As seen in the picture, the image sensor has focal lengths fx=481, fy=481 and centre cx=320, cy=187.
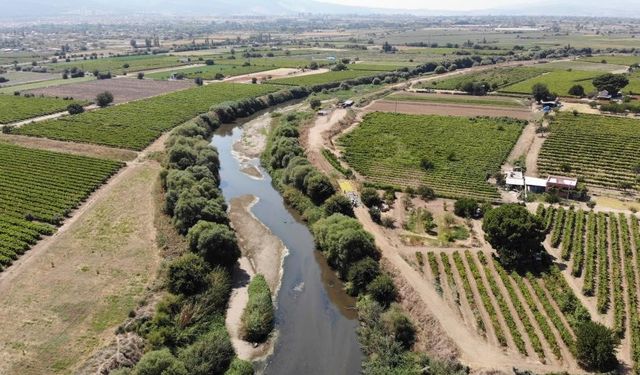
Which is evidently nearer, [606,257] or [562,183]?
[606,257]

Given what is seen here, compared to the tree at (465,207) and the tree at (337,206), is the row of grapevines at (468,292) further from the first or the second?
the tree at (337,206)

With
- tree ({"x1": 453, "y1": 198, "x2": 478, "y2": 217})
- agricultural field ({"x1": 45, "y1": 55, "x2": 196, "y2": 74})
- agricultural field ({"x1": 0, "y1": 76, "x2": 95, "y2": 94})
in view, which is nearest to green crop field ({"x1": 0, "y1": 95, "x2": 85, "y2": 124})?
agricultural field ({"x1": 0, "y1": 76, "x2": 95, "y2": 94})

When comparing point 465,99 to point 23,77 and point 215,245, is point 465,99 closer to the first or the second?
point 215,245

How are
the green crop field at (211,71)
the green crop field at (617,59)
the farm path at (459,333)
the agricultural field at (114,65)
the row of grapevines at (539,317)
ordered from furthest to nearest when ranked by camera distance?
the agricultural field at (114,65) < the green crop field at (617,59) < the green crop field at (211,71) < the row of grapevines at (539,317) < the farm path at (459,333)

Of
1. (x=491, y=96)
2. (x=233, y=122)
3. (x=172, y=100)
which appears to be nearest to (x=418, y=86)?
(x=491, y=96)

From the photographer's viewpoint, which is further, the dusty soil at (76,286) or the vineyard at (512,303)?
the vineyard at (512,303)

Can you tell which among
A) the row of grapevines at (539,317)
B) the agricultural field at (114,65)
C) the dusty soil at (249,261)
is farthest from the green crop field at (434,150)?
the agricultural field at (114,65)

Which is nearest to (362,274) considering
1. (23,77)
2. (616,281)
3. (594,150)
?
(616,281)

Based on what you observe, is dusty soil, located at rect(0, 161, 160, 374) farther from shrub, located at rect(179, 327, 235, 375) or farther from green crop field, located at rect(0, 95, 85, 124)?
green crop field, located at rect(0, 95, 85, 124)
